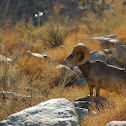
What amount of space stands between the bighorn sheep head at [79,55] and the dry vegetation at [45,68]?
A: 66cm

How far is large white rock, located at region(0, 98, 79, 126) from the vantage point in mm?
4152

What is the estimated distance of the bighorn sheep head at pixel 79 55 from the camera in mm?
7086

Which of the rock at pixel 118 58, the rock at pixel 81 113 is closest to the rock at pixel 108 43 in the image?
the rock at pixel 118 58

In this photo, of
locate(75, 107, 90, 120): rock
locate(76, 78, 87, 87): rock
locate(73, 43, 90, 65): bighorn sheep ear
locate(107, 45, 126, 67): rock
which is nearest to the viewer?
locate(75, 107, 90, 120): rock

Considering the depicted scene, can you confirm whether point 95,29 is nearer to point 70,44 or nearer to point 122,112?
point 70,44

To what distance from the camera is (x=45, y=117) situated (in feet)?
14.0

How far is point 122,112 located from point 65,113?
1.25 metres

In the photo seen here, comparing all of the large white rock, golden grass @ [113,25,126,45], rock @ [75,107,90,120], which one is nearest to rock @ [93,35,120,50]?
golden grass @ [113,25,126,45]

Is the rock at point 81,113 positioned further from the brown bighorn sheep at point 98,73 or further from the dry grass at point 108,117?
the brown bighorn sheep at point 98,73

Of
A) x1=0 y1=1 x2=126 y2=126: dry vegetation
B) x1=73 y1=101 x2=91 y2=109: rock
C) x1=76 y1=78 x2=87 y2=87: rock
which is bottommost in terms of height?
x1=76 y1=78 x2=87 y2=87: rock

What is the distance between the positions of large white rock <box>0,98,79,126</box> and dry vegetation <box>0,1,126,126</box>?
81 centimetres

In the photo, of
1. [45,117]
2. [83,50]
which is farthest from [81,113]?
[45,117]

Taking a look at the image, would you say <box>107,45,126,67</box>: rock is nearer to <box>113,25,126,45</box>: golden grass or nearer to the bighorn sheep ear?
<box>113,25,126,45</box>: golden grass

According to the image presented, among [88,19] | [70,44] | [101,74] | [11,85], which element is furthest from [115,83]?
[88,19]
